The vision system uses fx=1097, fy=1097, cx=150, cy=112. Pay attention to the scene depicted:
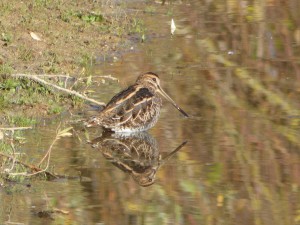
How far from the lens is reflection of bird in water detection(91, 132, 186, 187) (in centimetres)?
850

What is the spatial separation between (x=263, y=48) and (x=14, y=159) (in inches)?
229

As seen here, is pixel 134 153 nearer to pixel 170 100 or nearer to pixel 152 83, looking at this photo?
pixel 170 100

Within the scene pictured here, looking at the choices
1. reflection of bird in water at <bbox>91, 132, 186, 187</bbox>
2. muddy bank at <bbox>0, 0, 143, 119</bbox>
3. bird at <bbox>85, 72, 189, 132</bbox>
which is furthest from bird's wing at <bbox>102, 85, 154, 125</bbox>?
muddy bank at <bbox>0, 0, 143, 119</bbox>

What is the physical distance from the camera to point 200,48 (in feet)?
42.5

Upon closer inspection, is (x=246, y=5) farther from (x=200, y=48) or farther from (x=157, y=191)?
(x=157, y=191)

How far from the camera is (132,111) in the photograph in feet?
33.0

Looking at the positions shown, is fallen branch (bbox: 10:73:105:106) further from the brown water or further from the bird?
the brown water

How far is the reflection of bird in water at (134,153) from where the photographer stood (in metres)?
8.50

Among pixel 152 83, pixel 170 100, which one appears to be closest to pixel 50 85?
pixel 152 83

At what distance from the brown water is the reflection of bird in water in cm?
1

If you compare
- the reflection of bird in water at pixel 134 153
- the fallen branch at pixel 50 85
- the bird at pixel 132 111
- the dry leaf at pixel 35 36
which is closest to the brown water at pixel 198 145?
the reflection of bird in water at pixel 134 153

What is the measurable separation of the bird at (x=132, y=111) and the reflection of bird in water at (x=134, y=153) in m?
0.08

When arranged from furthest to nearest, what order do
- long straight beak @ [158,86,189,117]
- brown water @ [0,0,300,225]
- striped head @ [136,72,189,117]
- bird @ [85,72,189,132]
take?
striped head @ [136,72,189,117]
long straight beak @ [158,86,189,117]
bird @ [85,72,189,132]
brown water @ [0,0,300,225]

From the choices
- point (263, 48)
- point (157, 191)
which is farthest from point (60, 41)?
point (157, 191)
